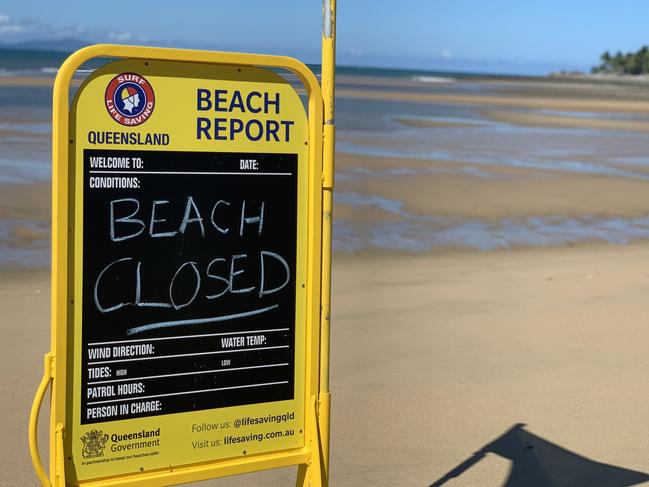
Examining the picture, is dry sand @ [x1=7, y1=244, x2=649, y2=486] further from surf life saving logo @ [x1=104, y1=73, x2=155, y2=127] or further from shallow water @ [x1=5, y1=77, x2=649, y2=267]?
shallow water @ [x1=5, y1=77, x2=649, y2=267]

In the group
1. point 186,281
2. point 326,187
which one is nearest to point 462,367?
point 326,187

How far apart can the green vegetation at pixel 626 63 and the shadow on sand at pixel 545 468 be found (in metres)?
165

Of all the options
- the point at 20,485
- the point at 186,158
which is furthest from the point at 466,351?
the point at 186,158

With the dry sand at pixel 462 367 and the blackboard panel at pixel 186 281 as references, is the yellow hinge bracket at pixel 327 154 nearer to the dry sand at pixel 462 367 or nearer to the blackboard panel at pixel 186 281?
the blackboard panel at pixel 186 281

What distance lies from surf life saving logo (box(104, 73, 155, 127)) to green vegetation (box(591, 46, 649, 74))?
546 ft

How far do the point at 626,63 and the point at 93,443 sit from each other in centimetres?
17256

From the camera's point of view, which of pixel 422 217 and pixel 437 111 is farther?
pixel 437 111

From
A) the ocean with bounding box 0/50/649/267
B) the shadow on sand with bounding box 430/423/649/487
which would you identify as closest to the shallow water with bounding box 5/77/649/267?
the ocean with bounding box 0/50/649/267

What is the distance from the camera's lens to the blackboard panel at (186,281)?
3000 millimetres

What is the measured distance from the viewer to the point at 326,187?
10.7 ft

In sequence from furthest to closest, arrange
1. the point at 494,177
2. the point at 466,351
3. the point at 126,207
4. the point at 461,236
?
the point at 494,177 → the point at 461,236 → the point at 466,351 → the point at 126,207

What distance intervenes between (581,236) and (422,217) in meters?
1.98

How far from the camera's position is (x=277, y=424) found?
330 centimetres

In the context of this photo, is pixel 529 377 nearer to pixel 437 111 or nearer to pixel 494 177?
pixel 494 177
